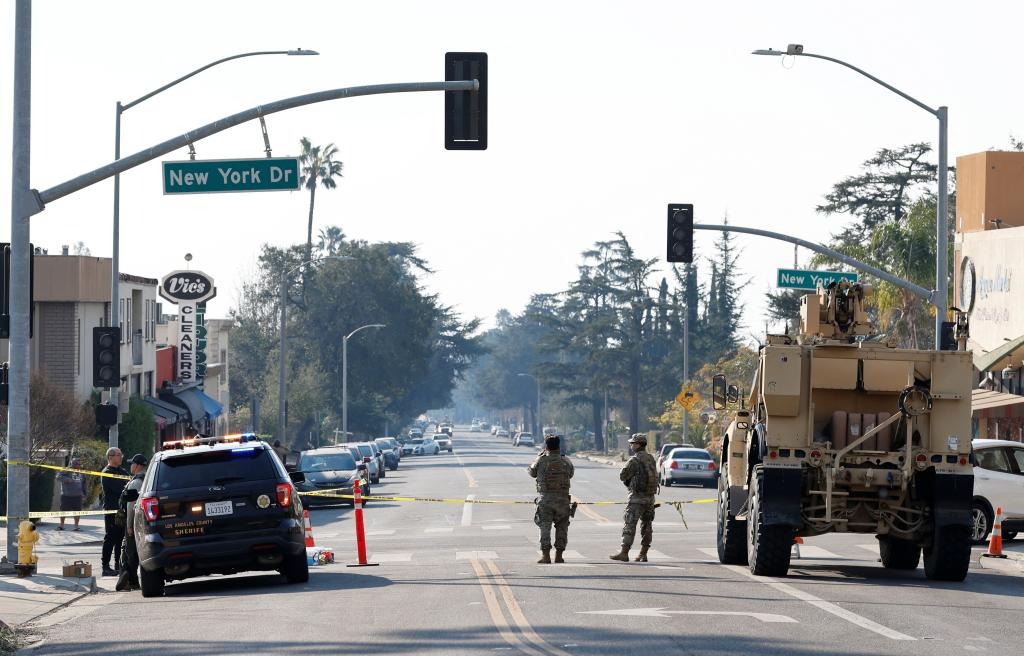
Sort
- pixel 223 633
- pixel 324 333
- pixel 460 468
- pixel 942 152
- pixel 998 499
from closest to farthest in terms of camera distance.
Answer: pixel 223 633 < pixel 998 499 < pixel 942 152 < pixel 460 468 < pixel 324 333

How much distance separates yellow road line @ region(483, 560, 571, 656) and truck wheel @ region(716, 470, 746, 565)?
3.13m

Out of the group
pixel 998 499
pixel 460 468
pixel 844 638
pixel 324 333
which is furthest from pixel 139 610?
pixel 324 333

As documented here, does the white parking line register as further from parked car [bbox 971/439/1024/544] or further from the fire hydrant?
the fire hydrant

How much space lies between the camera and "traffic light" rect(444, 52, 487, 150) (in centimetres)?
1953

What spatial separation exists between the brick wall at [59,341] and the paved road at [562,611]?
24734mm

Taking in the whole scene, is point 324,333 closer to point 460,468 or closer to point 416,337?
point 416,337

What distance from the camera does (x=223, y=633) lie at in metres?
13.0

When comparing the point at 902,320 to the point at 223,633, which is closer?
the point at 223,633

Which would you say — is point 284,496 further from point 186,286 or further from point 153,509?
point 186,286

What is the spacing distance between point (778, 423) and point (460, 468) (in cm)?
5484

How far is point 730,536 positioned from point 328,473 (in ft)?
68.9

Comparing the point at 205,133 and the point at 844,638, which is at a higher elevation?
the point at 205,133

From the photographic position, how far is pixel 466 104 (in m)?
19.6

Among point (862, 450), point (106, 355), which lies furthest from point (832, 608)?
point (106, 355)
